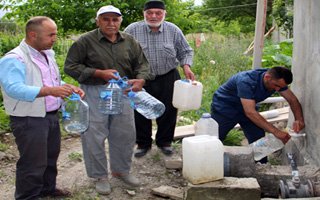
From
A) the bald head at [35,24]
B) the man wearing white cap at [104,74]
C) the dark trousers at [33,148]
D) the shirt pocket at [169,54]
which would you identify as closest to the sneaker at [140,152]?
the man wearing white cap at [104,74]

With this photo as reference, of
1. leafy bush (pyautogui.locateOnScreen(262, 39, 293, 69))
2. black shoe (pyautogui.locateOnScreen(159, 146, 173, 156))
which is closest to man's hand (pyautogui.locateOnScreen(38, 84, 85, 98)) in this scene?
black shoe (pyautogui.locateOnScreen(159, 146, 173, 156))

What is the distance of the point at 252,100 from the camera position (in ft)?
14.2

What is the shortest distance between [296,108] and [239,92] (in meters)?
0.74

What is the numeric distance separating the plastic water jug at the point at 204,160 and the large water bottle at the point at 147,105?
0.96 m

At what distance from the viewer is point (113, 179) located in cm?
456

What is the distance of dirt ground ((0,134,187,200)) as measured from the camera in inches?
167

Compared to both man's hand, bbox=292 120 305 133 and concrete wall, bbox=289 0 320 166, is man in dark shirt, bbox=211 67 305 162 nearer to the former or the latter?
man's hand, bbox=292 120 305 133

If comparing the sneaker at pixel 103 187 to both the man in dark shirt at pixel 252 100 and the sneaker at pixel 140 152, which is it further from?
the man in dark shirt at pixel 252 100

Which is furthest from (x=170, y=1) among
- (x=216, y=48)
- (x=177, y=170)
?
(x=177, y=170)

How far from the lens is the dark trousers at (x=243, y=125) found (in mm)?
4871

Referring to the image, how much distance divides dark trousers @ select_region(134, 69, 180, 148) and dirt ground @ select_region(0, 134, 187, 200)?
20 cm

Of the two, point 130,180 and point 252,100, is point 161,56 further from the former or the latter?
point 130,180

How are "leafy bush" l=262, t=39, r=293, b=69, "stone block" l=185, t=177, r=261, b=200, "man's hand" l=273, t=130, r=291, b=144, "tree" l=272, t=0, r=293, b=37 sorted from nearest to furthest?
"stone block" l=185, t=177, r=261, b=200 → "man's hand" l=273, t=130, r=291, b=144 → "leafy bush" l=262, t=39, r=293, b=69 → "tree" l=272, t=0, r=293, b=37

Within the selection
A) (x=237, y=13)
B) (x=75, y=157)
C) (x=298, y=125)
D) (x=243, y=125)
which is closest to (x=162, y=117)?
(x=243, y=125)
